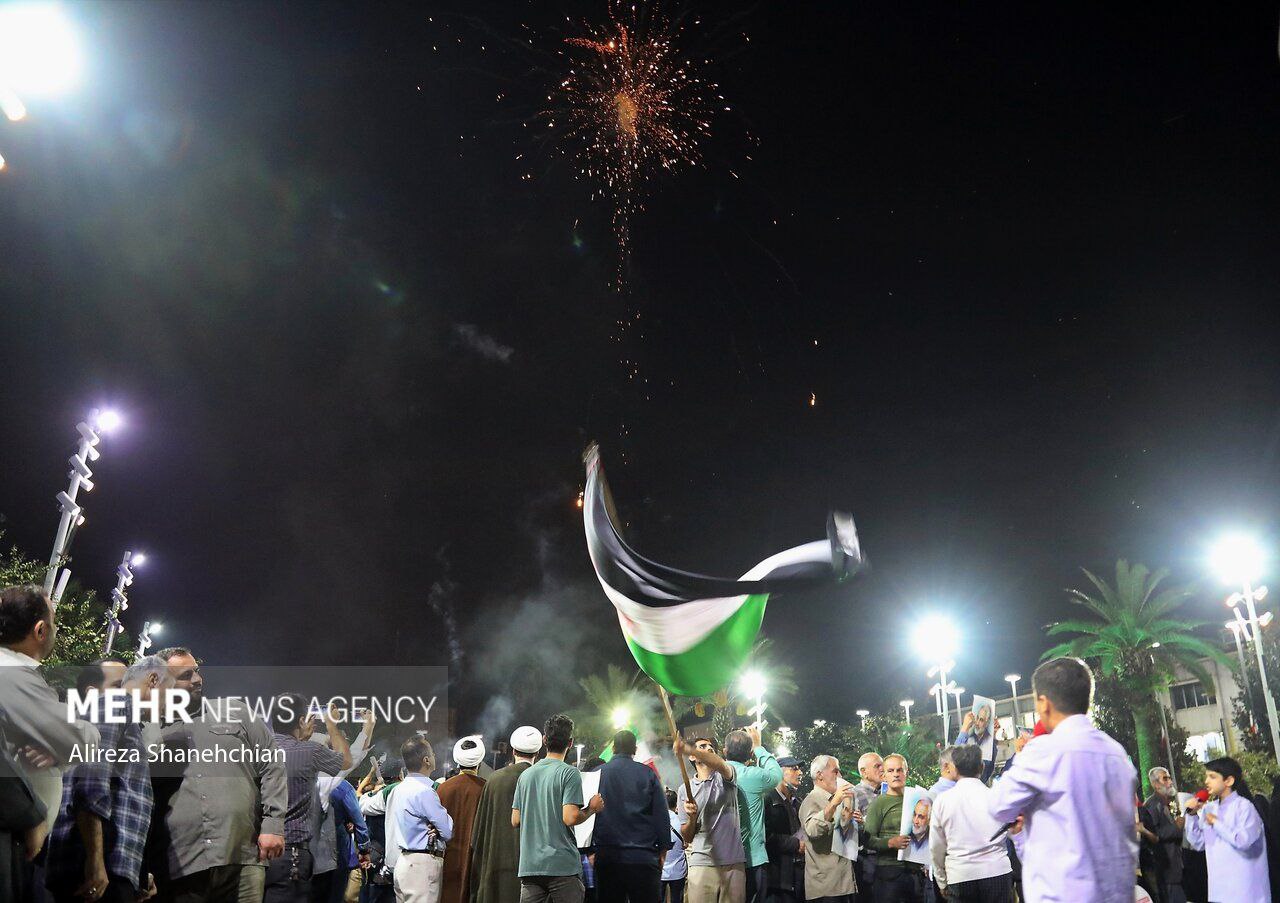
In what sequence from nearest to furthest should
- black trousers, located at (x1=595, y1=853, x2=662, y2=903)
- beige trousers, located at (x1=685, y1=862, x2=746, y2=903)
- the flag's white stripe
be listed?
black trousers, located at (x1=595, y1=853, x2=662, y2=903) < beige trousers, located at (x1=685, y1=862, x2=746, y2=903) < the flag's white stripe

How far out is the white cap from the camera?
8711 mm

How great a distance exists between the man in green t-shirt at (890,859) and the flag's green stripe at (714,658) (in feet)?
5.93

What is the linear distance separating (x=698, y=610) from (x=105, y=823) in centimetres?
595

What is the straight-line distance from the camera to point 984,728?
9.54 metres

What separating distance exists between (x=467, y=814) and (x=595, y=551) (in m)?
3.30

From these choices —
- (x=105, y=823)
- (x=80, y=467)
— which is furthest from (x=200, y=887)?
(x=80, y=467)

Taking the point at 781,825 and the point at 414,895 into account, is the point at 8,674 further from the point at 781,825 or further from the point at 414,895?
the point at 781,825

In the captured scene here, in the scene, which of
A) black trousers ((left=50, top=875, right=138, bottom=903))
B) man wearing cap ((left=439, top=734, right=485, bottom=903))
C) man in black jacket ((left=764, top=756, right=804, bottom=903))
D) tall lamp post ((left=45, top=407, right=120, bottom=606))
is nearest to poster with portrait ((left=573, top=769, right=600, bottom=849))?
man wearing cap ((left=439, top=734, right=485, bottom=903))

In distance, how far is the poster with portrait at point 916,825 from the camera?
9.38 metres

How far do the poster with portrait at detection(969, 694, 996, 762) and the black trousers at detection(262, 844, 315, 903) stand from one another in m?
6.08

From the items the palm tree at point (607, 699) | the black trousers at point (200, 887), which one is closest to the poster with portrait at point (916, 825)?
the black trousers at point (200, 887)

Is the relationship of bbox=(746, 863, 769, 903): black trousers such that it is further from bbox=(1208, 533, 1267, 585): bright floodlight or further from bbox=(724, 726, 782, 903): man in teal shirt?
bbox=(1208, 533, 1267, 585): bright floodlight

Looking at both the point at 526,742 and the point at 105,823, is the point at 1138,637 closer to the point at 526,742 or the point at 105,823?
the point at 526,742

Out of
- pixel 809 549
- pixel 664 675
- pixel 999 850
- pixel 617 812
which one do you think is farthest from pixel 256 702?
pixel 999 850
